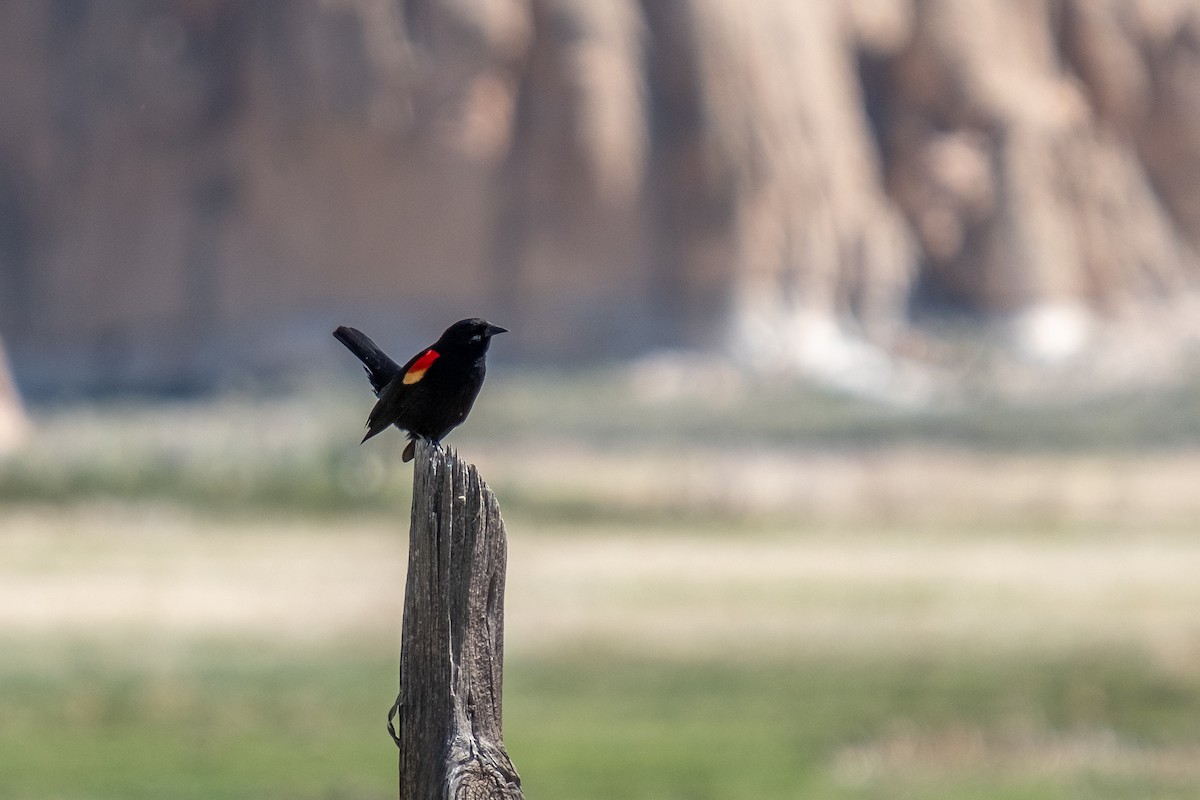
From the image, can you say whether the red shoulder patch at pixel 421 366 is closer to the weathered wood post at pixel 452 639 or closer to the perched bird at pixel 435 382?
the perched bird at pixel 435 382

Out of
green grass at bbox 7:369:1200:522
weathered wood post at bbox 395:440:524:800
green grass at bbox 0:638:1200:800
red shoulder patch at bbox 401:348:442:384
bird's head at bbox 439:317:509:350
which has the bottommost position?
weathered wood post at bbox 395:440:524:800

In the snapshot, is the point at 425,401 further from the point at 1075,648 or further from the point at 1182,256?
the point at 1182,256

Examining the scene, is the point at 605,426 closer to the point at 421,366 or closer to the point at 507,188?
the point at 507,188

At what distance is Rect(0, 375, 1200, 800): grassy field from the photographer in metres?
14.3

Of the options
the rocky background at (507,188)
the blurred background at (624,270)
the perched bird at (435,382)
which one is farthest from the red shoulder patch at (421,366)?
the rocky background at (507,188)

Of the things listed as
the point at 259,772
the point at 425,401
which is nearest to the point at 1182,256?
the point at 259,772

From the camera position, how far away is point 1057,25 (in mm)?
75250

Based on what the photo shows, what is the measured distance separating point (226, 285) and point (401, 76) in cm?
972

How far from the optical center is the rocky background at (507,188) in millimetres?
64812

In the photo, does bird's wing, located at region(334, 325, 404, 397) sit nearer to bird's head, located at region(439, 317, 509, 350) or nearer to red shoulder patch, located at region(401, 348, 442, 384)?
red shoulder patch, located at region(401, 348, 442, 384)

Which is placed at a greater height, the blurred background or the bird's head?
the blurred background

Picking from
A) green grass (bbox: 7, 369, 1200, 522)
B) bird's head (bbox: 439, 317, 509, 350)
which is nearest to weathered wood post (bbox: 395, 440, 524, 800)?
bird's head (bbox: 439, 317, 509, 350)

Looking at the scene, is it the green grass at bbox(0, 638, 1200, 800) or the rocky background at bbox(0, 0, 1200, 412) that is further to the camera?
the rocky background at bbox(0, 0, 1200, 412)

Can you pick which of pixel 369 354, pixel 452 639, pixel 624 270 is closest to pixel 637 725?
pixel 369 354
